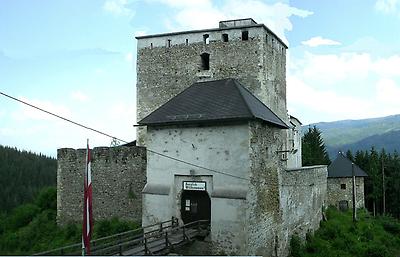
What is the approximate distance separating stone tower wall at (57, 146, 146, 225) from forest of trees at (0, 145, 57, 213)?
37.3m

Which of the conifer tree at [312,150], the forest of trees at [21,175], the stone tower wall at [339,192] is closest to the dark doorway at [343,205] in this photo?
the stone tower wall at [339,192]

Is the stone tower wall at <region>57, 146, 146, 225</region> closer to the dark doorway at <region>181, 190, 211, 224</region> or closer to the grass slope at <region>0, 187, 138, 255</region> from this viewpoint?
the grass slope at <region>0, 187, 138, 255</region>

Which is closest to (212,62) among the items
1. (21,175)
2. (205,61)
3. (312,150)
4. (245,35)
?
(205,61)

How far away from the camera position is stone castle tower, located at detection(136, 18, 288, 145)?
63.0ft

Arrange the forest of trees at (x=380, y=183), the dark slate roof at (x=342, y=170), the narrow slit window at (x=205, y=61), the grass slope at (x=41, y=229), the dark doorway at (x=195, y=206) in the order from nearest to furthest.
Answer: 1. the dark doorway at (x=195, y=206)
2. the grass slope at (x=41, y=229)
3. the narrow slit window at (x=205, y=61)
4. the dark slate roof at (x=342, y=170)
5. the forest of trees at (x=380, y=183)

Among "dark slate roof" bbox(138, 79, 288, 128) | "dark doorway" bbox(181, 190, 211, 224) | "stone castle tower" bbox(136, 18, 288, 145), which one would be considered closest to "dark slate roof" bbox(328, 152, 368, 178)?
"stone castle tower" bbox(136, 18, 288, 145)

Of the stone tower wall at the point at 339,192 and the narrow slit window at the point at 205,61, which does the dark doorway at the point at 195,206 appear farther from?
the stone tower wall at the point at 339,192

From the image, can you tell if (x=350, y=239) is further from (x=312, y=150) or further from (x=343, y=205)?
(x=312, y=150)

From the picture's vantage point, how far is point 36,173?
6962cm

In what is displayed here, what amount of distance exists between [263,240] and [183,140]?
443 cm

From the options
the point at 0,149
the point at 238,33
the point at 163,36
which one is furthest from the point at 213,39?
the point at 0,149

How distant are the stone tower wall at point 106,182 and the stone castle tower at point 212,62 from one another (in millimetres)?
1625

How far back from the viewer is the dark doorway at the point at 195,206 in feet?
49.0

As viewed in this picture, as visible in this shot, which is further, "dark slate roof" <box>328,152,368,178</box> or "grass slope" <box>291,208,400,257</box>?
"dark slate roof" <box>328,152,368,178</box>
